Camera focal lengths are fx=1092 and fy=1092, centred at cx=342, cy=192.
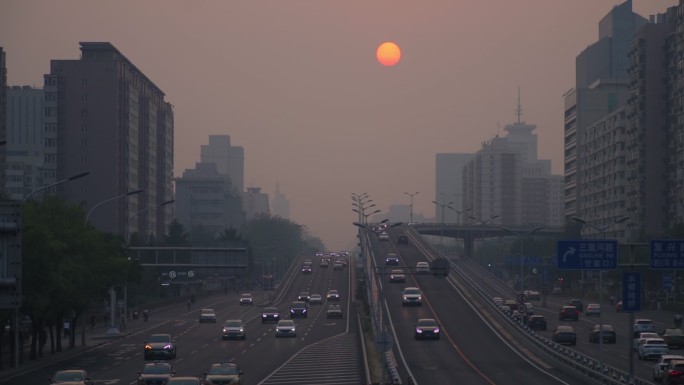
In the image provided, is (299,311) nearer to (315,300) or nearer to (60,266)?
(315,300)

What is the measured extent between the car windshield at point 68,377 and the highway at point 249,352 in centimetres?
701

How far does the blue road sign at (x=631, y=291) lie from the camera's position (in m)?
48.6

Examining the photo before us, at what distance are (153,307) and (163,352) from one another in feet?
210

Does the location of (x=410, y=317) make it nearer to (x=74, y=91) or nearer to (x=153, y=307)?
(x=153, y=307)

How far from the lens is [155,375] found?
45.4 meters

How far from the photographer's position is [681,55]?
14312cm

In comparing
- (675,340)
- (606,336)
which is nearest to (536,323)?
A: (606,336)

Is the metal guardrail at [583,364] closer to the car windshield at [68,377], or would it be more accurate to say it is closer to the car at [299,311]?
the car windshield at [68,377]

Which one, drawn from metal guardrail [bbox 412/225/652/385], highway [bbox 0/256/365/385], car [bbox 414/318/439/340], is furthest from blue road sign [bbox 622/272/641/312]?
car [bbox 414/318/439/340]

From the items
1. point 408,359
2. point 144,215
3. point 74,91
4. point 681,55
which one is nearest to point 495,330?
point 408,359

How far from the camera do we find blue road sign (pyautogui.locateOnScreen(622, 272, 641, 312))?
48562 mm

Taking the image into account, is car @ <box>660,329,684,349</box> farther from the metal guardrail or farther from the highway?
the highway

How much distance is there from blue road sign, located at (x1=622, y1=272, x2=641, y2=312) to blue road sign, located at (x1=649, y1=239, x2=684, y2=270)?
38.2 inches

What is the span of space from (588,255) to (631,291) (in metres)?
4.12
